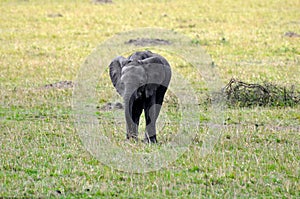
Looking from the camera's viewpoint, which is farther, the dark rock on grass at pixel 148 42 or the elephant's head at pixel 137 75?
the dark rock on grass at pixel 148 42

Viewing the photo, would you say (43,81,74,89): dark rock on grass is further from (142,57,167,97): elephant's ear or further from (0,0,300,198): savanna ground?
(142,57,167,97): elephant's ear

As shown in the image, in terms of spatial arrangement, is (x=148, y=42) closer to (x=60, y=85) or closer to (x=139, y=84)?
(x=60, y=85)

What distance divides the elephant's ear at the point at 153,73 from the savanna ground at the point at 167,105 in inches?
38.9

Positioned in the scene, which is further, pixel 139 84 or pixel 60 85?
pixel 60 85

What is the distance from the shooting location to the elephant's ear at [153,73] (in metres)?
11.3

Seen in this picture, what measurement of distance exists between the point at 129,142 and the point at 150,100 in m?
0.94

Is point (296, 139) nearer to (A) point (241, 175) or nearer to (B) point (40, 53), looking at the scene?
(A) point (241, 175)

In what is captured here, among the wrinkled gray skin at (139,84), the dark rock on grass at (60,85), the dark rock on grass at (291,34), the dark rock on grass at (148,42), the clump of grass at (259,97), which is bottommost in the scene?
the wrinkled gray skin at (139,84)

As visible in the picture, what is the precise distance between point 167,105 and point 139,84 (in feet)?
14.8

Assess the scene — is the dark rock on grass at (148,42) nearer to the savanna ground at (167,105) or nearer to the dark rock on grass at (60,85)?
the savanna ground at (167,105)

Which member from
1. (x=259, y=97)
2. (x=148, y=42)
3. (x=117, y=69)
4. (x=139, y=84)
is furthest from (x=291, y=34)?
(x=139, y=84)

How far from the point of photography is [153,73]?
11.4 m

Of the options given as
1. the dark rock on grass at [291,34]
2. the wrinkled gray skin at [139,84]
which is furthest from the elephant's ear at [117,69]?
the dark rock on grass at [291,34]

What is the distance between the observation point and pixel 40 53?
24391 mm
